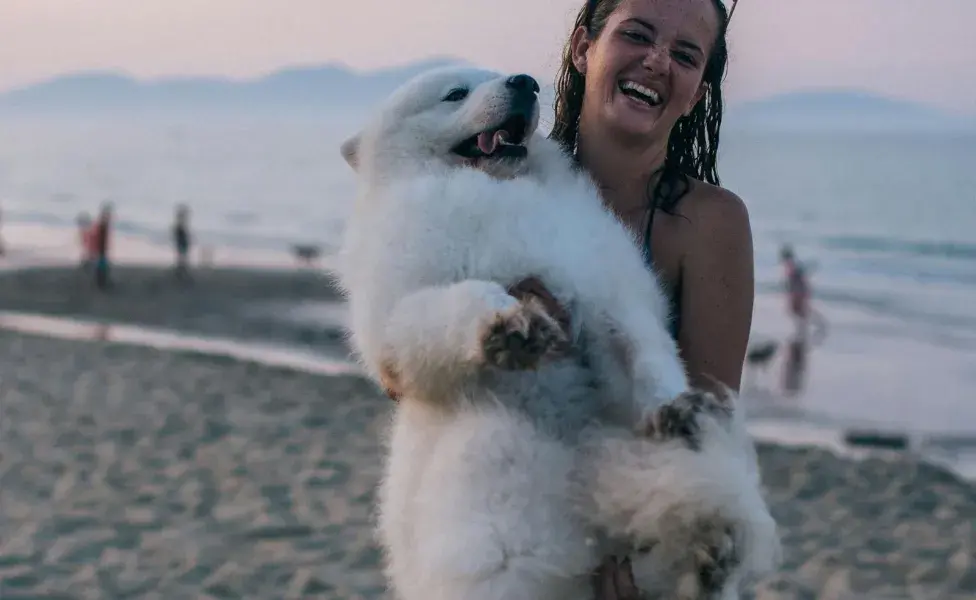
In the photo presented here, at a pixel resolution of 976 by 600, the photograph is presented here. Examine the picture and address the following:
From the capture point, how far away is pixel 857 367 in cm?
1328

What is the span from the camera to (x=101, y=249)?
19.1m

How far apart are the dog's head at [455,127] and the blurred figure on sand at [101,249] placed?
1790cm

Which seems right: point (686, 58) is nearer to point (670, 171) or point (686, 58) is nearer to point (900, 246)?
point (670, 171)

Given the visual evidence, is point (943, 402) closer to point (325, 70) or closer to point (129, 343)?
point (129, 343)

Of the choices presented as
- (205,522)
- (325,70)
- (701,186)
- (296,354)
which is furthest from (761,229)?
(325,70)

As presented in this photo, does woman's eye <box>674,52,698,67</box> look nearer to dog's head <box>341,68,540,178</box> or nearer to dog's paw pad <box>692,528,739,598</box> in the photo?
dog's head <box>341,68,540,178</box>

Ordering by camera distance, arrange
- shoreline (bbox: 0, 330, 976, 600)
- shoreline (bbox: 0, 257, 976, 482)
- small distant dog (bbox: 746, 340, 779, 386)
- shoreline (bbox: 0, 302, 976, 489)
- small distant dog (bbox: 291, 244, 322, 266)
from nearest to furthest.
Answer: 1. shoreline (bbox: 0, 330, 976, 600)
2. shoreline (bbox: 0, 302, 976, 489)
3. shoreline (bbox: 0, 257, 976, 482)
4. small distant dog (bbox: 746, 340, 779, 386)
5. small distant dog (bbox: 291, 244, 322, 266)

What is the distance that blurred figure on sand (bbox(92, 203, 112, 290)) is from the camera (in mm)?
18922

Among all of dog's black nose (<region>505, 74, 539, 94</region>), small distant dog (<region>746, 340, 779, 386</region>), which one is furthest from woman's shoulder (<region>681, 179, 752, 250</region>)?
small distant dog (<region>746, 340, 779, 386</region>)

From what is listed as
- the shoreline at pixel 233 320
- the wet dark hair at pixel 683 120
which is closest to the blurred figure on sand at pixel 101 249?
the shoreline at pixel 233 320

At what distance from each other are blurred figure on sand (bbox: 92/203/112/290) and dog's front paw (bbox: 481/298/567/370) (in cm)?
1861

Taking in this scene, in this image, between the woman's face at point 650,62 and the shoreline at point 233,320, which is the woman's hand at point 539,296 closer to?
the woman's face at point 650,62

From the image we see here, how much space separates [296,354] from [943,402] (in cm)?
791

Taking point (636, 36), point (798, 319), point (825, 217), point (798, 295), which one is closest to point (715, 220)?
point (636, 36)
